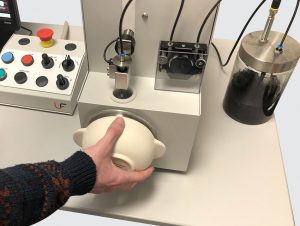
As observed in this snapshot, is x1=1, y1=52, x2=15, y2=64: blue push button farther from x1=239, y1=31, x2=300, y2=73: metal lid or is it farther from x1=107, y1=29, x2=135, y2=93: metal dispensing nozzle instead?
x1=239, y1=31, x2=300, y2=73: metal lid

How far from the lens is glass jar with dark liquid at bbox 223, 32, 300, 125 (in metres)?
1.00

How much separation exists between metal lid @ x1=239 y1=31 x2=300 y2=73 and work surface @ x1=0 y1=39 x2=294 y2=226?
0.26m

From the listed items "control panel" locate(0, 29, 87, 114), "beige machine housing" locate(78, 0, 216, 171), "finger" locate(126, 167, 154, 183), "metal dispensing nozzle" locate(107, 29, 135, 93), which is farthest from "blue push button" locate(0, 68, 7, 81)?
"finger" locate(126, 167, 154, 183)

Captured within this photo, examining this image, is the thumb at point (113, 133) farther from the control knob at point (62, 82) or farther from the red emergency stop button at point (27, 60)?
the red emergency stop button at point (27, 60)

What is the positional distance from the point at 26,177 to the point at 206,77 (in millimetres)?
865

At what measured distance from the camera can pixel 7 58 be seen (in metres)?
1.14

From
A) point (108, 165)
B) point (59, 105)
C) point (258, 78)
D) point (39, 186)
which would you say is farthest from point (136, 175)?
point (258, 78)

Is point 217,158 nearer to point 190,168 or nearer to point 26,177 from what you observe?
point 190,168

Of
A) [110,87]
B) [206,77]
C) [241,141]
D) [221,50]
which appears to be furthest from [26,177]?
[221,50]

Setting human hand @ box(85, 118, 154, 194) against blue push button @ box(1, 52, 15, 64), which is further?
blue push button @ box(1, 52, 15, 64)

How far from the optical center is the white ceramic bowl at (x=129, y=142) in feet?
2.64

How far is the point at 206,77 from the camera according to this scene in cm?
134

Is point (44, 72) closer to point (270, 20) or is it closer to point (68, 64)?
point (68, 64)

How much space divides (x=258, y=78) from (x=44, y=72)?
732mm
